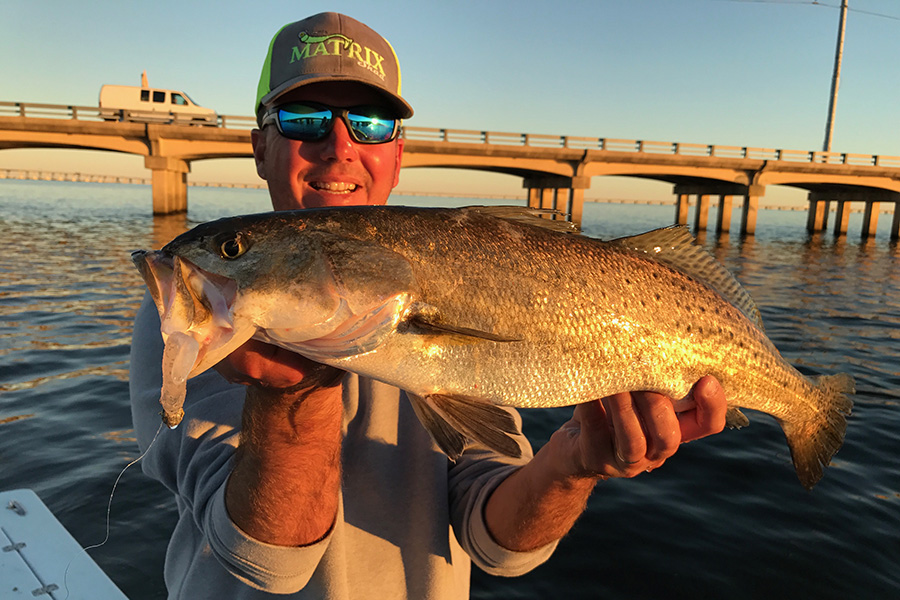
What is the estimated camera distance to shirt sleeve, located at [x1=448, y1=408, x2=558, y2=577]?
271cm

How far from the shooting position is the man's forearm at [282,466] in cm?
215

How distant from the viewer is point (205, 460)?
8.19ft

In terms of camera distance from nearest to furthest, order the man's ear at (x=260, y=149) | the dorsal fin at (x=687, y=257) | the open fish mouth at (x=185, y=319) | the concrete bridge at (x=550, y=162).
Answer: the open fish mouth at (x=185, y=319), the dorsal fin at (x=687, y=257), the man's ear at (x=260, y=149), the concrete bridge at (x=550, y=162)

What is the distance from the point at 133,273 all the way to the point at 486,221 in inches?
796

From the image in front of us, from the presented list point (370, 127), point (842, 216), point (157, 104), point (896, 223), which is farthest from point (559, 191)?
point (370, 127)

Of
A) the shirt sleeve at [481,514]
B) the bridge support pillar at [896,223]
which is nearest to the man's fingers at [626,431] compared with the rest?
the shirt sleeve at [481,514]

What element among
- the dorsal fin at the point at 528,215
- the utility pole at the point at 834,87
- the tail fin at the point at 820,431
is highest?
the utility pole at the point at 834,87

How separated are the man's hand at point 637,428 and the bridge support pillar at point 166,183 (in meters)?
43.5

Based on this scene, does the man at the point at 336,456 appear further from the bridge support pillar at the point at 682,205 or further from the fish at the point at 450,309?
the bridge support pillar at the point at 682,205

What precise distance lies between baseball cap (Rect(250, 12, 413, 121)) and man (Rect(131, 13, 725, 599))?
0.01 m

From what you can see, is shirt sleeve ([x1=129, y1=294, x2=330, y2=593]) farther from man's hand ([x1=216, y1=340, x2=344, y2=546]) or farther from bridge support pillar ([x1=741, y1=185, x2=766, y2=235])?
bridge support pillar ([x1=741, y1=185, x2=766, y2=235])

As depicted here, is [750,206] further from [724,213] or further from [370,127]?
[370,127]

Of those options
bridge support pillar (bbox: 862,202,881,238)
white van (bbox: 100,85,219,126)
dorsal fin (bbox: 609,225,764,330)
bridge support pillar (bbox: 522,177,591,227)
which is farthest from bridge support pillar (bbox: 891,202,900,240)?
dorsal fin (bbox: 609,225,764,330)

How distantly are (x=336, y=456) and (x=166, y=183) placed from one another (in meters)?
43.6
